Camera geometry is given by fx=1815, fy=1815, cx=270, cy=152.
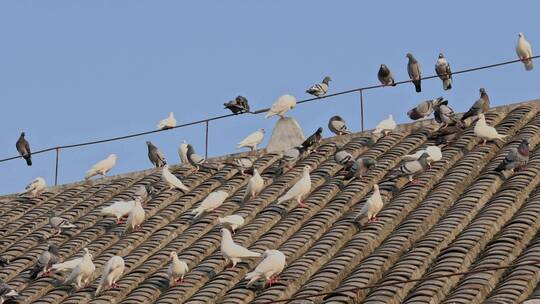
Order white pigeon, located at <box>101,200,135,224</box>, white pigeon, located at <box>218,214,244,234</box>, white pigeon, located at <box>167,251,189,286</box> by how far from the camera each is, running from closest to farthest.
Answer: white pigeon, located at <box>167,251,189,286</box> → white pigeon, located at <box>218,214,244,234</box> → white pigeon, located at <box>101,200,135,224</box>

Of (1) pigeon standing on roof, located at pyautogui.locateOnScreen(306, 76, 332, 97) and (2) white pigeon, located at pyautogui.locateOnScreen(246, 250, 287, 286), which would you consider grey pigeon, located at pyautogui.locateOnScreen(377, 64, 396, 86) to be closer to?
(1) pigeon standing on roof, located at pyautogui.locateOnScreen(306, 76, 332, 97)

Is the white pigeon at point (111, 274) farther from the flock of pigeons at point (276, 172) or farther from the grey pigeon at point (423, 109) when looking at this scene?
the grey pigeon at point (423, 109)

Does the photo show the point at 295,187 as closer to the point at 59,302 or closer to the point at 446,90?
the point at 59,302

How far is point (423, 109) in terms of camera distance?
827 inches

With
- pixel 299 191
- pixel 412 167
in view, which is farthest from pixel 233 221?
pixel 412 167

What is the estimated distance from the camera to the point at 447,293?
1423 centimetres

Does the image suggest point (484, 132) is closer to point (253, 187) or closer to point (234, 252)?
point (253, 187)

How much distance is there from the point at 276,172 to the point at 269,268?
14.9 ft

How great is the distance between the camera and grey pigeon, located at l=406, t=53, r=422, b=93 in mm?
23111

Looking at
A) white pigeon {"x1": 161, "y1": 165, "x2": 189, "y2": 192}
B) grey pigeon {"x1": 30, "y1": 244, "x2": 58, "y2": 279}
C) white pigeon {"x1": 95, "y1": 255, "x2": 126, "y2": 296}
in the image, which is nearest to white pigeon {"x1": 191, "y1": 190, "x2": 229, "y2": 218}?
white pigeon {"x1": 161, "y1": 165, "x2": 189, "y2": 192}

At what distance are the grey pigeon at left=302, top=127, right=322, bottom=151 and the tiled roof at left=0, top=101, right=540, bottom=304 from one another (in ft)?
0.55

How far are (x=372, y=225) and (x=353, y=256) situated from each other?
845 mm

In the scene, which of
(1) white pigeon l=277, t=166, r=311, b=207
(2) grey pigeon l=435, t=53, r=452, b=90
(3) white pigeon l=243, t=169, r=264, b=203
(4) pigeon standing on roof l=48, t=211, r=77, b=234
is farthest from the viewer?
(2) grey pigeon l=435, t=53, r=452, b=90

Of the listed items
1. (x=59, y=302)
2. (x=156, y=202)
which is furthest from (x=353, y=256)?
(x=156, y=202)
